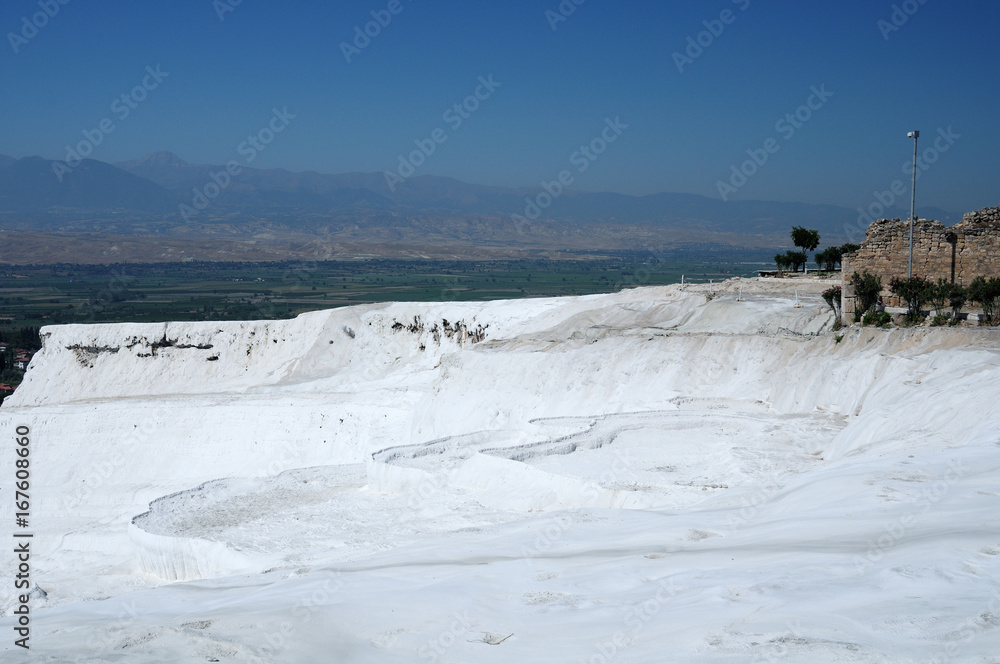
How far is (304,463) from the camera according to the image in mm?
24359

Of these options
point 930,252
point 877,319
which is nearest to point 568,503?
point 877,319

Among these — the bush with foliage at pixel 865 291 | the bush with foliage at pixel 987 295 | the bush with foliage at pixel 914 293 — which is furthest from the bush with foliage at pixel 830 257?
the bush with foliage at pixel 987 295

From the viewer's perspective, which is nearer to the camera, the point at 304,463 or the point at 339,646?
the point at 339,646

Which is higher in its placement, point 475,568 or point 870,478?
point 870,478

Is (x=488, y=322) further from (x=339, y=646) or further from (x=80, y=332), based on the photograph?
(x=339, y=646)

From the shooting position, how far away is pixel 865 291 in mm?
21234

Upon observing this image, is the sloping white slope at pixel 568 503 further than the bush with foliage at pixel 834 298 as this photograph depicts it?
No

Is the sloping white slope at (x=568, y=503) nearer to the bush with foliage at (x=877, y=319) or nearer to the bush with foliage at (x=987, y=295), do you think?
the bush with foliage at (x=877, y=319)

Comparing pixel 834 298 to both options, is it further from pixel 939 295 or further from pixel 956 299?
pixel 956 299

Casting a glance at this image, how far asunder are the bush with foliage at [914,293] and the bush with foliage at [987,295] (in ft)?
2.84

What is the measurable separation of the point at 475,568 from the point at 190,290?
9999cm

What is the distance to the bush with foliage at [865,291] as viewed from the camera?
69.4 feet

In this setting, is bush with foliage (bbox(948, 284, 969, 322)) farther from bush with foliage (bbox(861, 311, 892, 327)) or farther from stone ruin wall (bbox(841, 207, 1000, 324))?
bush with foliage (bbox(861, 311, 892, 327))

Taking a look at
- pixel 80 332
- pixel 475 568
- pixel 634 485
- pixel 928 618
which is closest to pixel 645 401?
pixel 634 485
